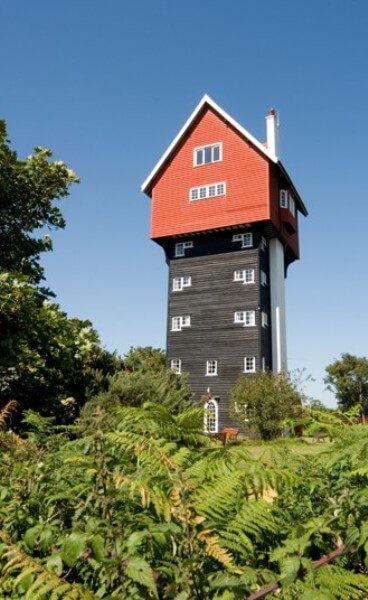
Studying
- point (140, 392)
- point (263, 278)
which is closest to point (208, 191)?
point (263, 278)

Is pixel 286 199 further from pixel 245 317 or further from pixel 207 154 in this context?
pixel 245 317

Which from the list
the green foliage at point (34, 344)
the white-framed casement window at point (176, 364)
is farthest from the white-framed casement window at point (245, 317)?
the green foliage at point (34, 344)

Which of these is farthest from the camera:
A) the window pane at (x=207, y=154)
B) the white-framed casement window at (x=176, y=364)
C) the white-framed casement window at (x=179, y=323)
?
the window pane at (x=207, y=154)

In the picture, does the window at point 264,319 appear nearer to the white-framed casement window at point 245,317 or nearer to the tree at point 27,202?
the white-framed casement window at point 245,317

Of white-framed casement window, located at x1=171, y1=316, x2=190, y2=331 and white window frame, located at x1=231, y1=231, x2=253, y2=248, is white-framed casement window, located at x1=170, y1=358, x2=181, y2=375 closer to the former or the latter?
white-framed casement window, located at x1=171, y1=316, x2=190, y2=331

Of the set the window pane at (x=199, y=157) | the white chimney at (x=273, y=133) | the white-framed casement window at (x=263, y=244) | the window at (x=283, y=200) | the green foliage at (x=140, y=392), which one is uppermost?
the white chimney at (x=273, y=133)

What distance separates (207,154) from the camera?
122ft

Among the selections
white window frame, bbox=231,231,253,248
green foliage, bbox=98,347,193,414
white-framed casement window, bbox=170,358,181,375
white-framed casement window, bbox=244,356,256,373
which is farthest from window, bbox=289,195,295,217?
green foliage, bbox=98,347,193,414

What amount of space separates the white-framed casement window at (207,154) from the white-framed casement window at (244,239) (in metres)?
6.38

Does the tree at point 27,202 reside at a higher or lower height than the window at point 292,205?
lower

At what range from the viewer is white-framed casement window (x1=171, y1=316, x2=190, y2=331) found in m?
36.7

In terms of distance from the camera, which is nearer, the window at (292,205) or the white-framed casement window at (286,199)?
the white-framed casement window at (286,199)

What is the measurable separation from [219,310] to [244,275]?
133 inches

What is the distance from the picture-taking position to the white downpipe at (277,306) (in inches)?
1385
